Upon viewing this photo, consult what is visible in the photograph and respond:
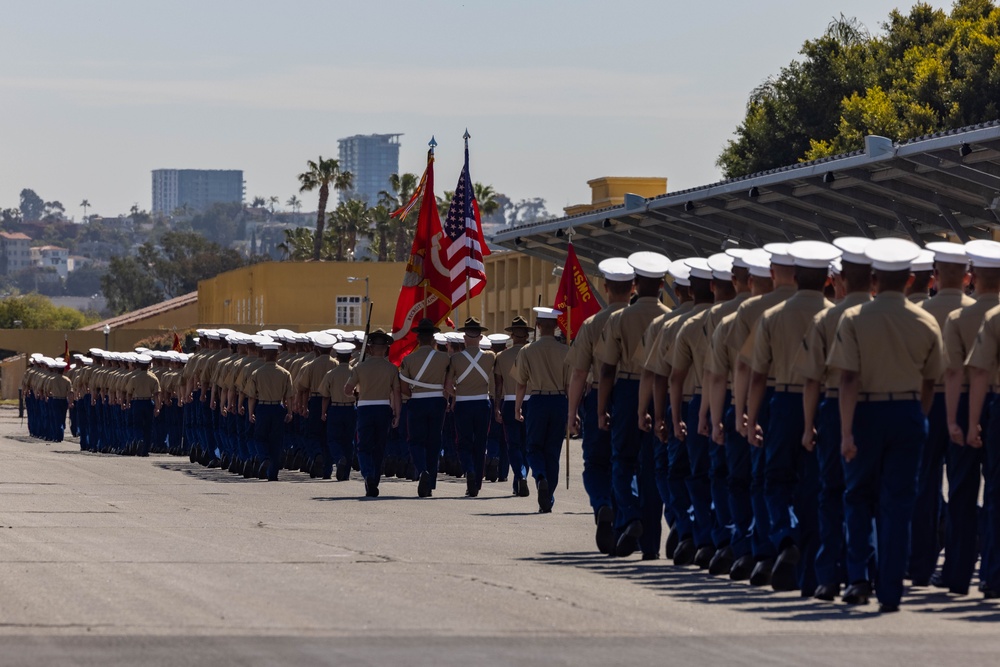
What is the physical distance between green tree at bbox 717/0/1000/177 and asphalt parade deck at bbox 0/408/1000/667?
3793cm

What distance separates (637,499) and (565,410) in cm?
502

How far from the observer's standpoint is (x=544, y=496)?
18.0m

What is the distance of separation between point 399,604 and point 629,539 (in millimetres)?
3264

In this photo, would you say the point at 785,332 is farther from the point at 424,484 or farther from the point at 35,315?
the point at 35,315

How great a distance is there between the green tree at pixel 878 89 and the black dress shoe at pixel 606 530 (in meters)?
39.7

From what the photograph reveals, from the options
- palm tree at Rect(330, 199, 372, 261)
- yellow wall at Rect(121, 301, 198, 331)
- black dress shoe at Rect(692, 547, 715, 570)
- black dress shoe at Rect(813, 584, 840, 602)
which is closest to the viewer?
black dress shoe at Rect(813, 584, 840, 602)

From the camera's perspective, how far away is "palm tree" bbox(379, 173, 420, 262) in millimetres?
107062

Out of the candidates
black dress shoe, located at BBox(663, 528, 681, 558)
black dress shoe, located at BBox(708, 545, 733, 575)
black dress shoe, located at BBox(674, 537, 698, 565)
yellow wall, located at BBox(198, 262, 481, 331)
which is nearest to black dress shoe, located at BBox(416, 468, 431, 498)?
black dress shoe, located at BBox(663, 528, 681, 558)

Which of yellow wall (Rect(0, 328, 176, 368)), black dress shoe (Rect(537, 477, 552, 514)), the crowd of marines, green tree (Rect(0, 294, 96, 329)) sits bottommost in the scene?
black dress shoe (Rect(537, 477, 552, 514))

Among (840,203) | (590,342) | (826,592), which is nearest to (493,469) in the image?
(840,203)

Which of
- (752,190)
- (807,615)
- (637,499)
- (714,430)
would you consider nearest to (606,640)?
(807,615)

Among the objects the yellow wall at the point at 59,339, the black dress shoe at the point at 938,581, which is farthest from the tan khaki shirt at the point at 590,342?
the yellow wall at the point at 59,339

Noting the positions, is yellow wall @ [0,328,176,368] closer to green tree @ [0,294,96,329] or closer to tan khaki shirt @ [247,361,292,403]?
green tree @ [0,294,96,329]

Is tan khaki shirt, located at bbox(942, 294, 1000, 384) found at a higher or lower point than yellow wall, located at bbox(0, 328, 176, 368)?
lower
